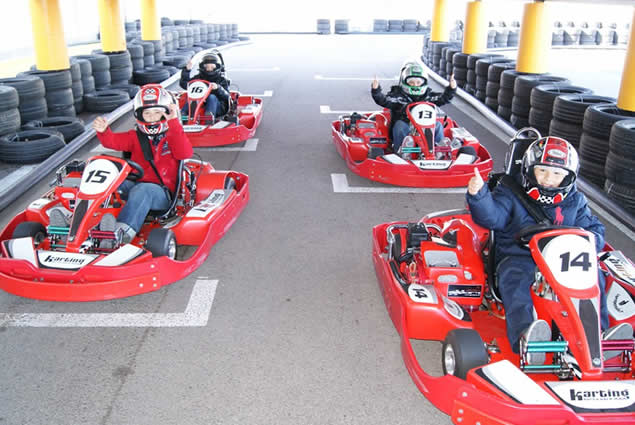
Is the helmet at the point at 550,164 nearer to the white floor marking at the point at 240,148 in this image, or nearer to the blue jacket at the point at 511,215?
the blue jacket at the point at 511,215

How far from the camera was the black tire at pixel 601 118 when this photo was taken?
550cm

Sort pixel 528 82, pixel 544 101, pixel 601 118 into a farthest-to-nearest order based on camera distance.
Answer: pixel 528 82 < pixel 544 101 < pixel 601 118

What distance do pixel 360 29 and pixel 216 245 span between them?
2607 centimetres

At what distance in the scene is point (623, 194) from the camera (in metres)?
5.18

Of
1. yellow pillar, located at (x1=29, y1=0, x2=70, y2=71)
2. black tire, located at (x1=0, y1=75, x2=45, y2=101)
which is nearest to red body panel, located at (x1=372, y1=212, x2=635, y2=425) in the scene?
black tire, located at (x1=0, y1=75, x2=45, y2=101)

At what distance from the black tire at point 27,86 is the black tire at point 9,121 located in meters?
0.41

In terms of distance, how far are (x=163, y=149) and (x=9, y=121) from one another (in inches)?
122

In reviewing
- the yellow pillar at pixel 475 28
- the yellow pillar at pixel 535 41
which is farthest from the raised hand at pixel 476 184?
the yellow pillar at pixel 475 28

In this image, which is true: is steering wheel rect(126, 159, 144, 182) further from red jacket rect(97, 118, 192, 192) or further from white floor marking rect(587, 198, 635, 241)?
white floor marking rect(587, 198, 635, 241)

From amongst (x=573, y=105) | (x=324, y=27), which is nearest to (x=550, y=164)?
(x=573, y=105)

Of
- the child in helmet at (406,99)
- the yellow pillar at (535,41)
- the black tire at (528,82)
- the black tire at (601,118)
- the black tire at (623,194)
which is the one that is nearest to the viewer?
the black tire at (623,194)

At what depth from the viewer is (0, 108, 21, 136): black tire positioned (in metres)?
6.49

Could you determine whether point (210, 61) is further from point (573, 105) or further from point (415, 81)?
point (573, 105)

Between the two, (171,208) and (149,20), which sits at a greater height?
(149,20)
